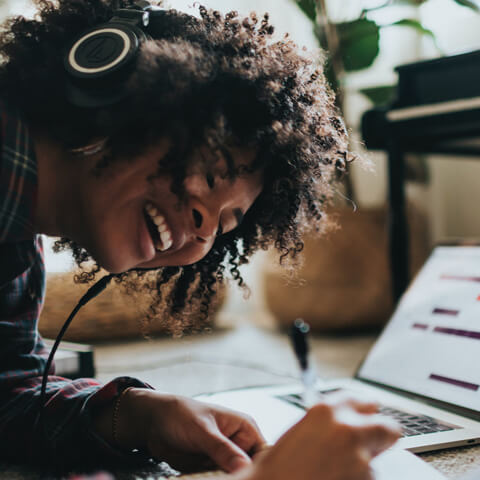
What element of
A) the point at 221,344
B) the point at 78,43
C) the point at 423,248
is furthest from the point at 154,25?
the point at 423,248

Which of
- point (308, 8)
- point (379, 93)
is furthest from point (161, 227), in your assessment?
point (379, 93)

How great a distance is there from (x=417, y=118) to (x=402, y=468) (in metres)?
0.96

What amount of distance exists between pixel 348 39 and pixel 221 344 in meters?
0.94

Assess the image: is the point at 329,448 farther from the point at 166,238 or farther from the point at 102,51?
the point at 102,51

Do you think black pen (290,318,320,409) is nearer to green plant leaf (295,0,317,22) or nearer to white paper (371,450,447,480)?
white paper (371,450,447,480)

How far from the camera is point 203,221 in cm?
54

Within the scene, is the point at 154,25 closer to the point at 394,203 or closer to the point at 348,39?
the point at 394,203

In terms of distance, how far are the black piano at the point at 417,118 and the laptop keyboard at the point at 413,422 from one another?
613 mm

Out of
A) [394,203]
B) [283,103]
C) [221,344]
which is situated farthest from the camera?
[221,344]

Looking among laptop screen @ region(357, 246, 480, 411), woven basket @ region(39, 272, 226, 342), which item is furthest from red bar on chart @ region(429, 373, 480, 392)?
woven basket @ region(39, 272, 226, 342)

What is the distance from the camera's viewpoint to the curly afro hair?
0.48 meters

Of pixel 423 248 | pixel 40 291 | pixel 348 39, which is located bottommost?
pixel 423 248

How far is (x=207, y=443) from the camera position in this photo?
0.46 m

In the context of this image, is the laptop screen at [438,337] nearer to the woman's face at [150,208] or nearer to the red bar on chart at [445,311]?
the red bar on chart at [445,311]
